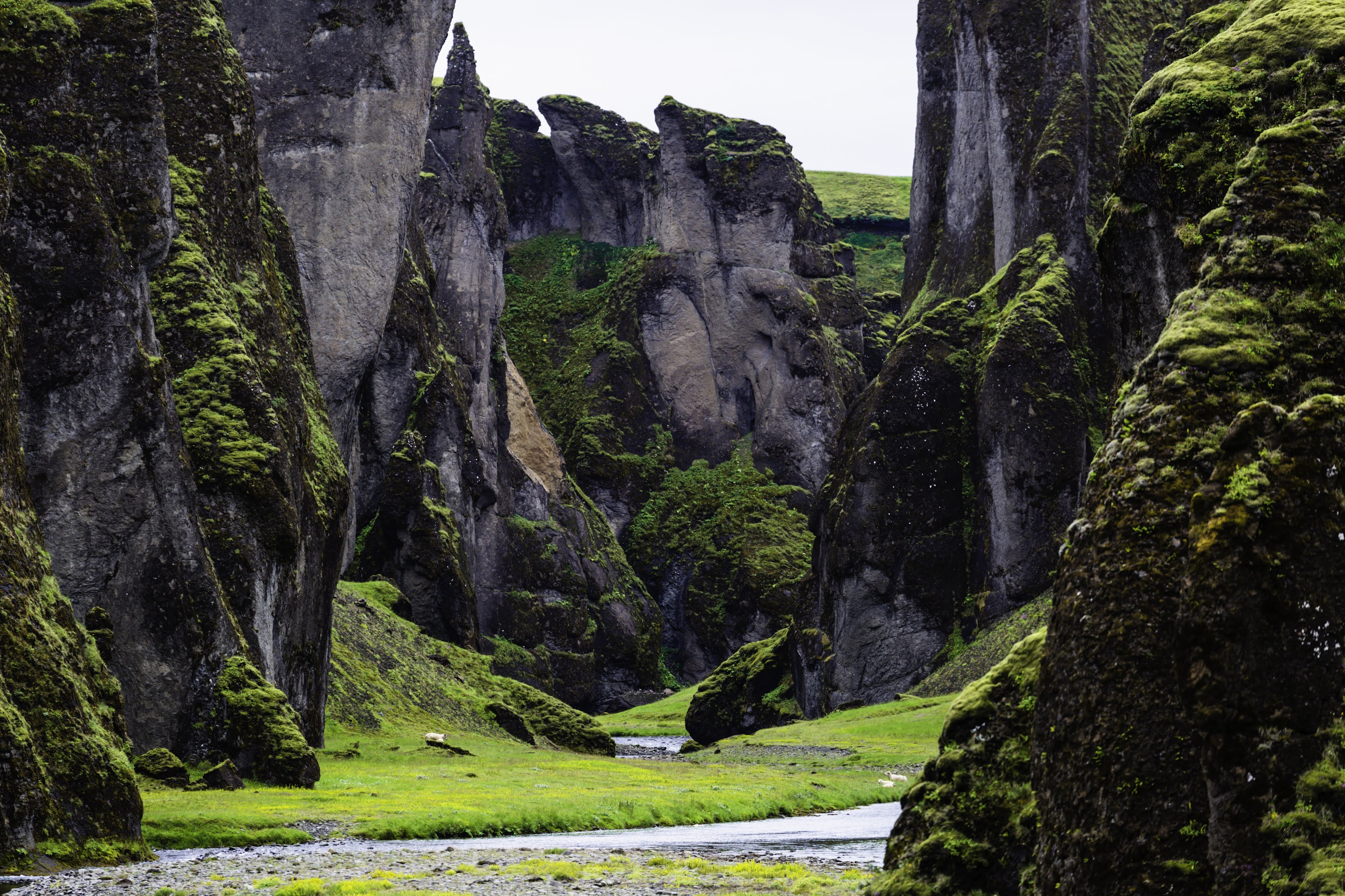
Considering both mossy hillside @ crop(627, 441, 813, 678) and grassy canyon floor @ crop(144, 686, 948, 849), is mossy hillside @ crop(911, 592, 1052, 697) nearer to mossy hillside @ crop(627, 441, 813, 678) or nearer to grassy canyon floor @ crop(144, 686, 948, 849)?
grassy canyon floor @ crop(144, 686, 948, 849)

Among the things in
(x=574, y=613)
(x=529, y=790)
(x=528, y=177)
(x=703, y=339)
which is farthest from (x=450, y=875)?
(x=528, y=177)

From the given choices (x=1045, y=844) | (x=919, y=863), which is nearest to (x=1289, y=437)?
(x=1045, y=844)

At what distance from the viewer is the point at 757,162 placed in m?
169

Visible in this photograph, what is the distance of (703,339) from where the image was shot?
554ft

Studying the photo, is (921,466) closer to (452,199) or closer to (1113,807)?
(452,199)

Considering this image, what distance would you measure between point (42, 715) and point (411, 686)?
49.9m

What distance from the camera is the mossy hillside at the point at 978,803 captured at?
1773 cm

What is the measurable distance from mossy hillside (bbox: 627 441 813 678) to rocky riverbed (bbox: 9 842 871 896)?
112 m

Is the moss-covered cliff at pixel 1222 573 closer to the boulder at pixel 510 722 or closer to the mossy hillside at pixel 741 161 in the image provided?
the boulder at pixel 510 722

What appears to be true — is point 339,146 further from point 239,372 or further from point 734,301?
point 734,301

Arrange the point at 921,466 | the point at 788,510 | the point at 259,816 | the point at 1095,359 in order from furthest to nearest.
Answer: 1. the point at 788,510
2. the point at 921,466
3. the point at 1095,359
4. the point at 259,816

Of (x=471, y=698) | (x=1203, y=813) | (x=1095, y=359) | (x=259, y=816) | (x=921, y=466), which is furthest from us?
(x=921, y=466)

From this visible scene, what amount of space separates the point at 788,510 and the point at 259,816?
123 metres

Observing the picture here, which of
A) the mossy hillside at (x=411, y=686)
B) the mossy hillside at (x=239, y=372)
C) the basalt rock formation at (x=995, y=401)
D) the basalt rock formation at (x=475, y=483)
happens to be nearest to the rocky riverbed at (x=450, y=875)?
the mossy hillside at (x=239, y=372)
